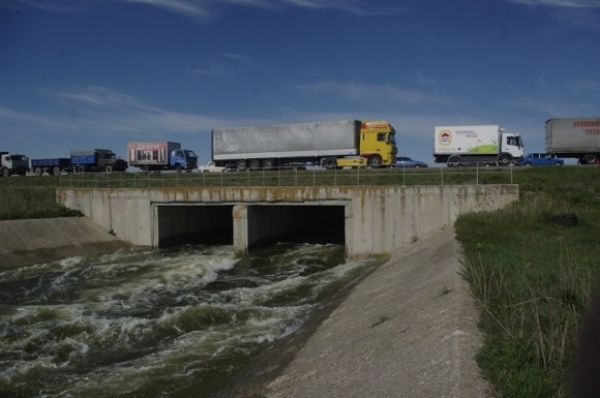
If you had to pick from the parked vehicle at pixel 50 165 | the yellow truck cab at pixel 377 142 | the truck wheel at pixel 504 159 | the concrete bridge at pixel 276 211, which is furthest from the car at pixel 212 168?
the truck wheel at pixel 504 159

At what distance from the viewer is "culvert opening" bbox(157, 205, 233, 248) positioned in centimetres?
3384

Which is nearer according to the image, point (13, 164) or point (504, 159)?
point (504, 159)

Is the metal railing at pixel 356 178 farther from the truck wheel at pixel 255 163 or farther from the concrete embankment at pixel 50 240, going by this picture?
the truck wheel at pixel 255 163

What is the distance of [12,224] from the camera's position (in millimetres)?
29297

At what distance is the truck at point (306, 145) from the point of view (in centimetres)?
4150

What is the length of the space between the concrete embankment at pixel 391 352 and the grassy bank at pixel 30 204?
76.6ft

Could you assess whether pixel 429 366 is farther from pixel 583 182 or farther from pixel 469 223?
pixel 583 182

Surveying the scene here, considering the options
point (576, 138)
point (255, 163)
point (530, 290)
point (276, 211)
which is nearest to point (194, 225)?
point (276, 211)

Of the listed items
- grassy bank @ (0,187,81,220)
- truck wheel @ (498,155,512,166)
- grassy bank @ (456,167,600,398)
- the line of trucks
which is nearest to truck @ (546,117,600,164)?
the line of trucks

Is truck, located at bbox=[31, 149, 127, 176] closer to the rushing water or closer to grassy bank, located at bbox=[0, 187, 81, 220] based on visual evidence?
grassy bank, located at bbox=[0, 187, 81, 220]

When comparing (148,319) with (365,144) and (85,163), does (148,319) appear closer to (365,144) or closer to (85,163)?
(365,144)

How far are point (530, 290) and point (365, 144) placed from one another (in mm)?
33430

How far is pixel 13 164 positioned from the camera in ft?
186

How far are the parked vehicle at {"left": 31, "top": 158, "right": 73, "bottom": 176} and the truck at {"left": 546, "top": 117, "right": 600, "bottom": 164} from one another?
44.1 m
